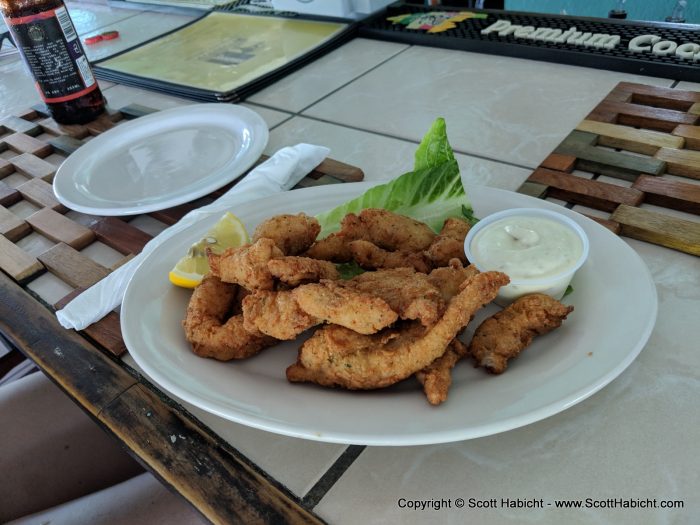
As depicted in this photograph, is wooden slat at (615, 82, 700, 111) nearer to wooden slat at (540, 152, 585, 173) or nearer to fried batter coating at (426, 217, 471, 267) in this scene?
wooden slat at (540, 152, 585, 173)

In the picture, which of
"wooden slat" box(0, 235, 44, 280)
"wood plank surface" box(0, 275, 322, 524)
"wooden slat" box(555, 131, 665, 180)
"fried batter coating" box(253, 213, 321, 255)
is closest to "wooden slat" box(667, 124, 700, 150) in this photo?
"wooden slat" box(555, 131, 665, 180)

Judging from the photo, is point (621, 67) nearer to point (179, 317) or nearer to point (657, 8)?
point (179, 317)

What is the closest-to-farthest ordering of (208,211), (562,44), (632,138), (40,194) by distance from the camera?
(208,211) < (632,138) < (40,194) < (562,44)

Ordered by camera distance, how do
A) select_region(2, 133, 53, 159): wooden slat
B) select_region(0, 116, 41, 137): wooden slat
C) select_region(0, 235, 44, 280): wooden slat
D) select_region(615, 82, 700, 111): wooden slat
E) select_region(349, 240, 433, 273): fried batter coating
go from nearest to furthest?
select_region(349, 240, 433, 273): fried batter coating → select_region(0, 235, 44, 280): wooden slat → select_region(615, 82, 700, 111): wooden slat → select_region(2, 133, 53, 159): wooden slat → select_region(0, 116, 41, 137): wooden slat

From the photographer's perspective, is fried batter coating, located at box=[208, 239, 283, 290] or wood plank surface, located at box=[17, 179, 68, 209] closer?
fried batter coating, located at box=[208, 239, 283, 290]

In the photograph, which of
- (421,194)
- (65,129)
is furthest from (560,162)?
(65,129)

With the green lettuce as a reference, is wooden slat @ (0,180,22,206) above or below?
below

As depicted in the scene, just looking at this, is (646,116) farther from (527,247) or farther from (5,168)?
(5,168)
